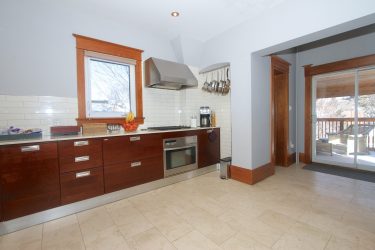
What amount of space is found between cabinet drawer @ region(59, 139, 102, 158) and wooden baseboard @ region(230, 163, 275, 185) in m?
2.11

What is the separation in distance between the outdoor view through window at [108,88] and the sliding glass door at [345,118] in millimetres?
3902

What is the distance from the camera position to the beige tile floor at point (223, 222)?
149cm

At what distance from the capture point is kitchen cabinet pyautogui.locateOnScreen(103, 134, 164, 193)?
2180mm

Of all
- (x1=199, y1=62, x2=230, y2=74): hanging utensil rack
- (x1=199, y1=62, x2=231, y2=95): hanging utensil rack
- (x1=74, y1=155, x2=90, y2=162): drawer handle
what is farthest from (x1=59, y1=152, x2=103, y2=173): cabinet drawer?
(x1=199, y1=62, x2=230, y2=74): hanging utensil rack

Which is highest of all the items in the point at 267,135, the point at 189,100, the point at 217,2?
the point at 217,2

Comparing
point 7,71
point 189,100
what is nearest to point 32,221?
point 7,71

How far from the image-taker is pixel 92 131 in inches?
94.3

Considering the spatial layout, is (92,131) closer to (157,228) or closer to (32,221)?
(32,221)

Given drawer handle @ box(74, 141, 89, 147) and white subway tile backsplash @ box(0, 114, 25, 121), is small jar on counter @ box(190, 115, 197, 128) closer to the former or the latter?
drawer handle @ box(74, 141, 89, 147)

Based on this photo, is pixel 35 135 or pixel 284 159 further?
pixel 284 159

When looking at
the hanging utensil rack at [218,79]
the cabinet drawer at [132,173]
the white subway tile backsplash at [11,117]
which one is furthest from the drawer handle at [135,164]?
the hanging utensil rack at [218,79]

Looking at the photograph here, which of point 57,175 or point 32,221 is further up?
point 57,175

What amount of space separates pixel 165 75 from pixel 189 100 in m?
0.89

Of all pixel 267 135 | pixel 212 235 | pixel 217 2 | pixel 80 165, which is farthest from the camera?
pixel 267 135
